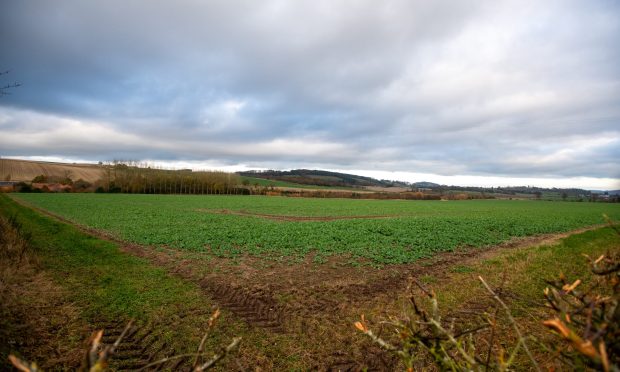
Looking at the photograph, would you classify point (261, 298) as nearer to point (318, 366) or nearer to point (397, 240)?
point (318, 366)

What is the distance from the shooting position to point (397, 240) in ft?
61.1

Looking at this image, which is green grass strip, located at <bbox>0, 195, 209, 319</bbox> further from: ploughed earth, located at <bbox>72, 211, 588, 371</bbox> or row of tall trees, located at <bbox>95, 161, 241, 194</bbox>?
row of tall trees, located at <bbox>95, 161, 241, 194</bbox>

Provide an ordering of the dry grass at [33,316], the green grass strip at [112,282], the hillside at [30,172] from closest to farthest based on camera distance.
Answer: the dry grass at [33,316], the green grass strip at [112,282], the hillside at [30,172]

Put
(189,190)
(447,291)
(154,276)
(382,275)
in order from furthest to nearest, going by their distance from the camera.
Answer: (189,190)
(382,275)
(154,276)
(447,291)

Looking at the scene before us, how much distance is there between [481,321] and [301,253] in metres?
9.03

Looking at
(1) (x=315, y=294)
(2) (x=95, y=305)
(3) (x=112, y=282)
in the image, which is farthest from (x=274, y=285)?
(3) (x=112, y=282)

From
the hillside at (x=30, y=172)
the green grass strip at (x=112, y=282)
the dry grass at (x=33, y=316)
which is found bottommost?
the green grass strip at (x=112, y=282)

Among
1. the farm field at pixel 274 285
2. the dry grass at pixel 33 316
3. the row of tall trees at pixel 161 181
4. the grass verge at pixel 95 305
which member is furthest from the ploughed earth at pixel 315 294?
the row of tall trees at pixel 161 181

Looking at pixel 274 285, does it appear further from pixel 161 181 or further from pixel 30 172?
pixel 30 172

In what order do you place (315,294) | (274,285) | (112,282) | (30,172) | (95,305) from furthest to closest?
(30,172) → (274,285) → (112,282) → (315,294) → (95,305)

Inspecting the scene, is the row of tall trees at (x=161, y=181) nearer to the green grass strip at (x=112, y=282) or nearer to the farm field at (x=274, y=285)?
the farm field at (x=274, y=285)

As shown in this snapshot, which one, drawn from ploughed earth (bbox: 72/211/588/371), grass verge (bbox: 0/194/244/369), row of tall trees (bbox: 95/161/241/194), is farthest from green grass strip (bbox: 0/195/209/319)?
row of tall trees (bbox: 95/161/241/194)

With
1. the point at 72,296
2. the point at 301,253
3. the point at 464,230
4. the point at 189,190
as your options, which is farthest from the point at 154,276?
the point at 189,190

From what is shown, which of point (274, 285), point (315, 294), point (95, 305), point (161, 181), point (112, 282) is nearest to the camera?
point (95, 305)
